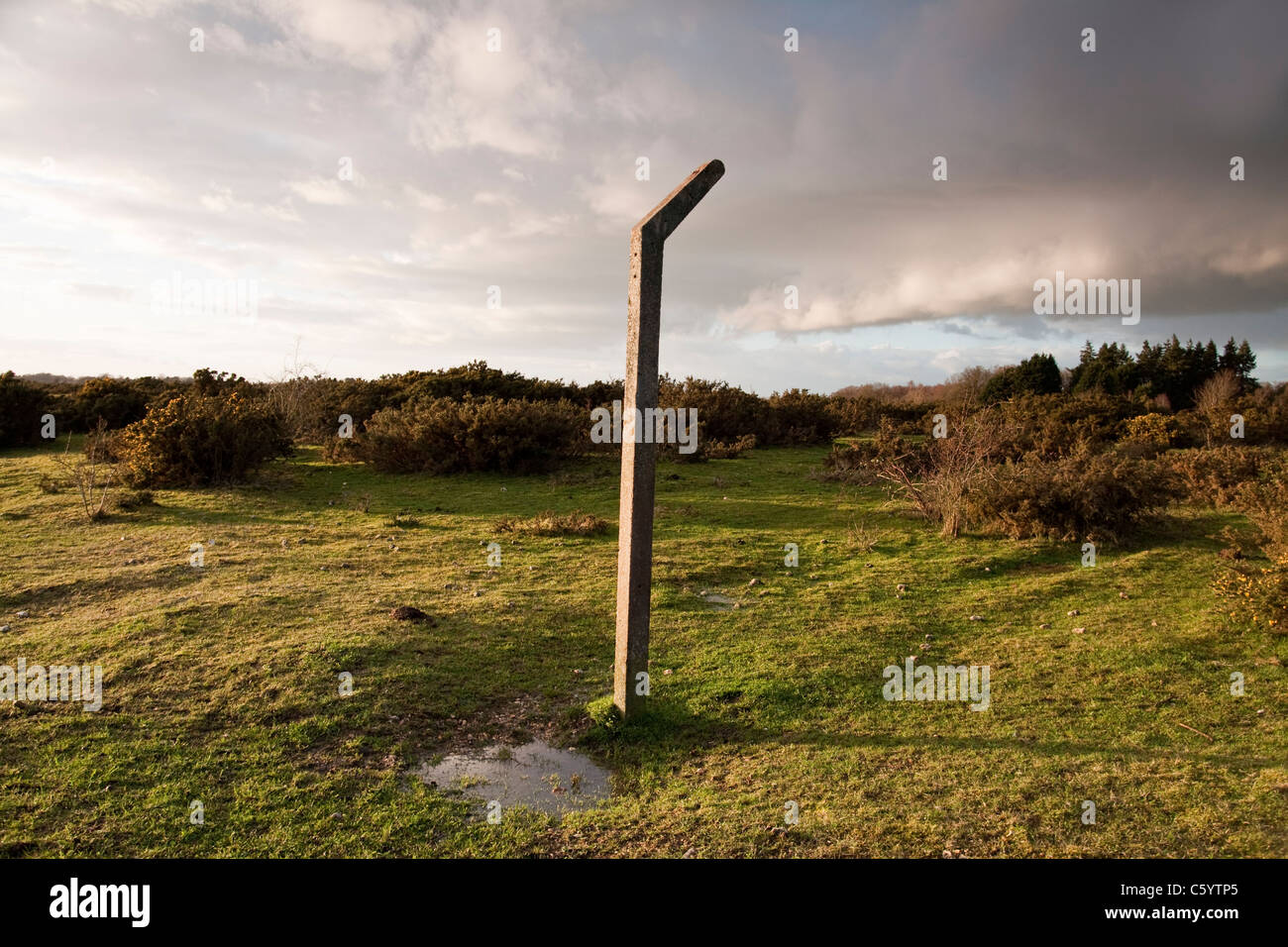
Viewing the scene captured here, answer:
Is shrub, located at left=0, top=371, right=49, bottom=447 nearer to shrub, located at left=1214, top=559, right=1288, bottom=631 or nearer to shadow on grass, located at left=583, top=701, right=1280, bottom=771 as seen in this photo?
shadow on grass, located at left=583, top=701, right=1280, bottom=771

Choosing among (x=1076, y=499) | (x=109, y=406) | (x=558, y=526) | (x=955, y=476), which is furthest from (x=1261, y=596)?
(x=109, y=406)

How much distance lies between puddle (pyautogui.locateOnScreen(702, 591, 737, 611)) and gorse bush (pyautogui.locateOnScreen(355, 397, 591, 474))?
802 cm

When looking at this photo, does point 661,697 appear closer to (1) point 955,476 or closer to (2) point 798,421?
(1) point 955,476

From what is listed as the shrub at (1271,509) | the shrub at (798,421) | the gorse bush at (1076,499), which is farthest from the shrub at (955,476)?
the shrub at (798,421)

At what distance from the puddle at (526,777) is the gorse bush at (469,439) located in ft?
34.6

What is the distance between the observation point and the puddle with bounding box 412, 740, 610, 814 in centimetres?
421

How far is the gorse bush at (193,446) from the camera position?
12.9m

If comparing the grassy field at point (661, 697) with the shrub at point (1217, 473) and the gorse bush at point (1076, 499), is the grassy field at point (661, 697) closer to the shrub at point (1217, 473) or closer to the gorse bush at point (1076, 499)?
the gorse bush at point (1076, 499)

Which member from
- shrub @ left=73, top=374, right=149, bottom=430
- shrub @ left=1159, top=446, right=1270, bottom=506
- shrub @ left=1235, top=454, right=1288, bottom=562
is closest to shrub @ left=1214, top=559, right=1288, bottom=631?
shrub @ left=1235, top=454, right=1288, bottom=562

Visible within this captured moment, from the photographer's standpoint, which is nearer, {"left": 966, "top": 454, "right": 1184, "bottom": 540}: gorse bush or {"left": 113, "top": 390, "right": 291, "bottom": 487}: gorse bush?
{"left": 966, "top": 454, "right": 1184, "bottom": 540}: gorse bush
